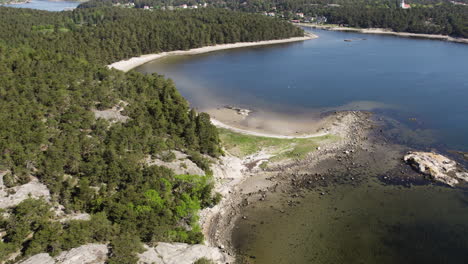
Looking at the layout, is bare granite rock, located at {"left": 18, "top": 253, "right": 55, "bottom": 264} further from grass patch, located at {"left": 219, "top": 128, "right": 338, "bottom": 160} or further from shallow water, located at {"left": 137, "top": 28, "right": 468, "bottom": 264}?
grass patch, located at {"left": 219, "top": 128, "right": 338, "bottom": 160}

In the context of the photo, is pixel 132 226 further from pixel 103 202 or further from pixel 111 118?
pixel 111 118

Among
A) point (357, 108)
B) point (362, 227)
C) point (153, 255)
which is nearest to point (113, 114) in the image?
point (153, 255)

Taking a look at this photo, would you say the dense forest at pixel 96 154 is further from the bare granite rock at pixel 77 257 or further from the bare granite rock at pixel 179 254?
the bare granite rock at pixel 179 254

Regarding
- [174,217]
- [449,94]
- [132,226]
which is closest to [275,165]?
[174,217]

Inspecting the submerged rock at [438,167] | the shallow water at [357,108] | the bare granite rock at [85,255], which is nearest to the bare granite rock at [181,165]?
the shallow water at [357,108]

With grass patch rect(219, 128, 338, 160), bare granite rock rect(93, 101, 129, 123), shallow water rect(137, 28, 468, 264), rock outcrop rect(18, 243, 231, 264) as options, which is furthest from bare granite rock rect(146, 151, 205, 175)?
rock outcrop rect(18, 243, 231, 264)
